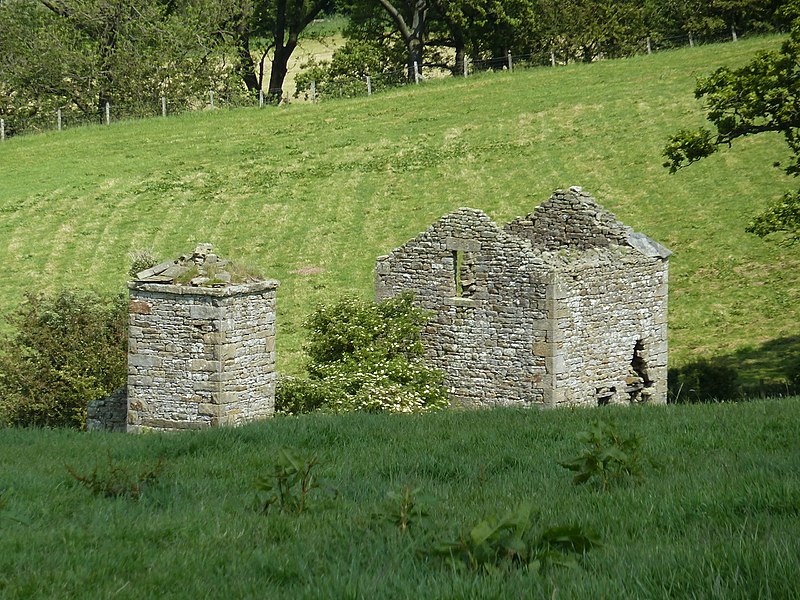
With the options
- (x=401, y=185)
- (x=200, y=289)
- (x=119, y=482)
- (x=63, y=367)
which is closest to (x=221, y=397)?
(x=200, y=289)

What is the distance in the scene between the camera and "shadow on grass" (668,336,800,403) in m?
21.3

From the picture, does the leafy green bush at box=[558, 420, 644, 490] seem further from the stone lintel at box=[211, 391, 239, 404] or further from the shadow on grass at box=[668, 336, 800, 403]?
the shadow on grass at box=[668, 336, 800, 403]

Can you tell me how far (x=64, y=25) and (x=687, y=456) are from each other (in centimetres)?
5527

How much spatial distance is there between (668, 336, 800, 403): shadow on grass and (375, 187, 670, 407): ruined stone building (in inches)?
39.8

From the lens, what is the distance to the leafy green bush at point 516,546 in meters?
5.90

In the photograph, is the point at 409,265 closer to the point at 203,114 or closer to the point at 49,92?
the point at 203,114

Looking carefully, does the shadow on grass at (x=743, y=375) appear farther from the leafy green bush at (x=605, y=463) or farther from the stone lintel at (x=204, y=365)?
the leafy green bush at (x=605, y=463)

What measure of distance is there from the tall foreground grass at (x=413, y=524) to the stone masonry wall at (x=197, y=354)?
17.0 feet

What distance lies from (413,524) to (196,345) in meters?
11.4

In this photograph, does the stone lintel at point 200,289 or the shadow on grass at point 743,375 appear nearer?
the stone lintel at point 200,289

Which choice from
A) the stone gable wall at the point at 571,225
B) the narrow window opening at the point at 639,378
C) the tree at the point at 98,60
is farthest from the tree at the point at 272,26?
the narrow window opening at the point at 639,378

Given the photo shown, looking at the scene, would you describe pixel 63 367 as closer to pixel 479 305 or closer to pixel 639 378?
pixel 479 305

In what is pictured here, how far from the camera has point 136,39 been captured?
58.7 m

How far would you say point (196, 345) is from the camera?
59.0 ft
